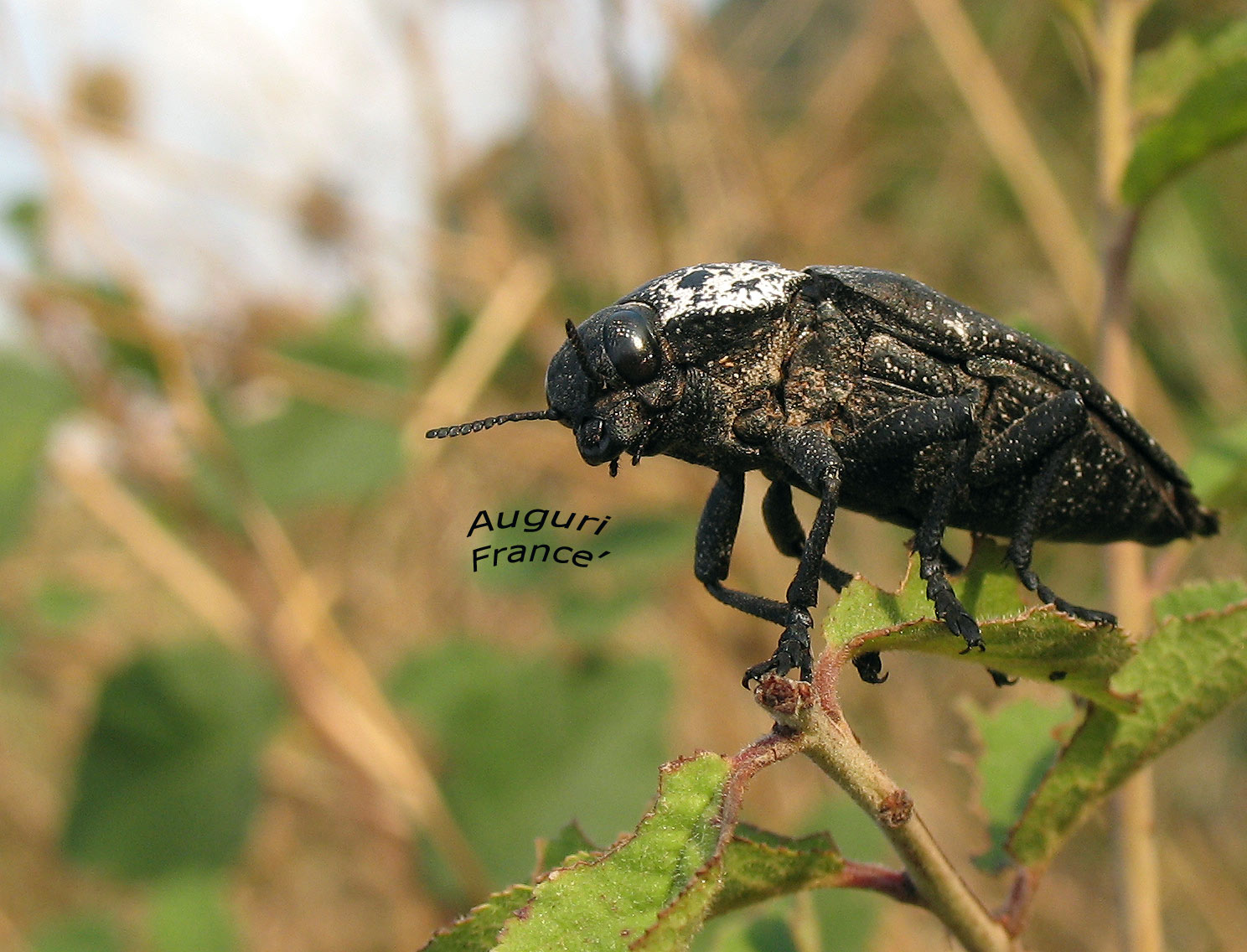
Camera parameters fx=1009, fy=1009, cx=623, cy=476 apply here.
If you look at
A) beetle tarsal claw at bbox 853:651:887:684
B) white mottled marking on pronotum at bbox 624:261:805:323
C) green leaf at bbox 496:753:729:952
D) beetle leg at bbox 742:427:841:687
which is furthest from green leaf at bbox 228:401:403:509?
green leaf at bbox 496:753:729:952

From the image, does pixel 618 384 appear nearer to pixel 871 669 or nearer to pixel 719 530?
pixel 719 530

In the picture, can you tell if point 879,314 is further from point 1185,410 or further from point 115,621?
point 1185,410

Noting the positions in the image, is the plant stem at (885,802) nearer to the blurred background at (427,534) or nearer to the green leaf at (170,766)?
the blurred background at (427,534)

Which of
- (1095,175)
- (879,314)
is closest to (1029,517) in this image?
(879,314)

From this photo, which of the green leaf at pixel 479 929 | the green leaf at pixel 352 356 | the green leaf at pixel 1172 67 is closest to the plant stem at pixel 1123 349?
the green leaf at pixel 1172 67

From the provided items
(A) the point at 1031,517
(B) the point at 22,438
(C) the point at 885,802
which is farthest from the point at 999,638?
(B) the point at 22,438

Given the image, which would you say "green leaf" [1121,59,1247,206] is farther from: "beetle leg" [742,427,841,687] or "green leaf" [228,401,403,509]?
"green leaf" [228,401,403,509]
